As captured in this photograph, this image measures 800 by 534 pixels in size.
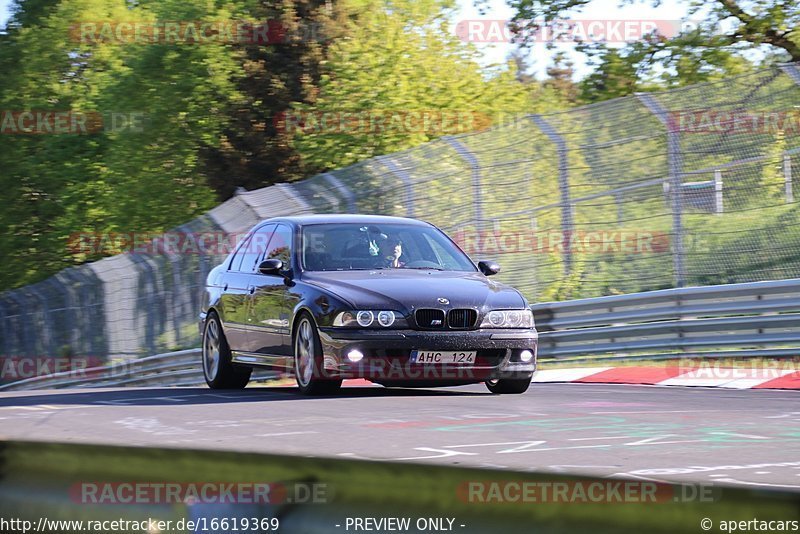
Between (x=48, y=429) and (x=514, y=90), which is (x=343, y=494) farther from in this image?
(x=514, y=90)

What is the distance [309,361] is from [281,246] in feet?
5.01

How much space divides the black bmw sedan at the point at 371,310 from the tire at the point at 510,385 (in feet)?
0.04

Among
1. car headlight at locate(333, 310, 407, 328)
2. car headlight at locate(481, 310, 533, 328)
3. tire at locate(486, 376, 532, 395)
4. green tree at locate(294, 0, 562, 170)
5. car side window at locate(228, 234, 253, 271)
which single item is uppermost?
green tree at locate(294, 0, 562, 170)

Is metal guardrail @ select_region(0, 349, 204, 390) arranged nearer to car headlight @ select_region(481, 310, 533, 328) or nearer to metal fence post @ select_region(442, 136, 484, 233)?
metal fence post @ select_region(442, 136, 484, 233)

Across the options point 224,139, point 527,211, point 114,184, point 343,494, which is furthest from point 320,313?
point 114,184

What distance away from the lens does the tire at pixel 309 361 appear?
35.2 feet

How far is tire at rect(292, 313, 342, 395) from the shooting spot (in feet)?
35.2

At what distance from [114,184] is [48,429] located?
4086cm

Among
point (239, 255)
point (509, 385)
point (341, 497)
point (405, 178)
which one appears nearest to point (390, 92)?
point (405, 178)

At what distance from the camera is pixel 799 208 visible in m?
13.8

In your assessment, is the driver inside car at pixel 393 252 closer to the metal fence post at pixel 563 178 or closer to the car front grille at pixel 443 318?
the car front grille at pixel 443 318

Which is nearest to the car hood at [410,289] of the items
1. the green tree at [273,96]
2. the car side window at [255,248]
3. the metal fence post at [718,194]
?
the car side window at [255,248]

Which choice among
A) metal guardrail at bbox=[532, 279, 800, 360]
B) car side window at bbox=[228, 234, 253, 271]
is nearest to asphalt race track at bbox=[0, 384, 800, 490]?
car side window at bbox=[228, 234, 253, 271]

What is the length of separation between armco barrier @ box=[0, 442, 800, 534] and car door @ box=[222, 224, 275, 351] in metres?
8.87
